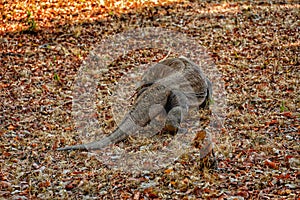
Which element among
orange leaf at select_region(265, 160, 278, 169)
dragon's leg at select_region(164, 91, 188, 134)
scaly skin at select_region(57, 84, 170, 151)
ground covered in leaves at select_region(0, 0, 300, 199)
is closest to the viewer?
ground covered in leaves at select_region(0, 0, 300, 199)

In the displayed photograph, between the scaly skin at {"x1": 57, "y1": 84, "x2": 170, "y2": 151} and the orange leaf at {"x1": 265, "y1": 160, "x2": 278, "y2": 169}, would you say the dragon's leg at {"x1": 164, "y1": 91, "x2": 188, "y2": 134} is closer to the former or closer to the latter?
the scaly skin at {"x1": 57, "y1": 84, "x2": 170, "y2": 151}

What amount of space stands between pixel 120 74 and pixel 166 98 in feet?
5.69

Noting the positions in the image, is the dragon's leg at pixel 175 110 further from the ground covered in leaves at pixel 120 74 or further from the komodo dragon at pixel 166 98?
the ground covered in leaves at pixel 120 74

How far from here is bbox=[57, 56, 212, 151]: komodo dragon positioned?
482 cm

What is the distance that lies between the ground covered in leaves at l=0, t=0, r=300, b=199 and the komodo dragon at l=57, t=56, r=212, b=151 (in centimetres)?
37

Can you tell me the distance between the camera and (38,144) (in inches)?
194

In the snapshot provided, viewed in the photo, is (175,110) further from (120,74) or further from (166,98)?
(120,74)

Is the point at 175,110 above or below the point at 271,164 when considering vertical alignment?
above

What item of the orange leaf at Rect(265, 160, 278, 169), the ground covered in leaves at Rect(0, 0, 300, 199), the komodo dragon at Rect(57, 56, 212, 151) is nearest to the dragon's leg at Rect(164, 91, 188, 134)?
the komodo dragon at Rect(57, 56, 212, 151)

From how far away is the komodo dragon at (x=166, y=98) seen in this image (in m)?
4.82

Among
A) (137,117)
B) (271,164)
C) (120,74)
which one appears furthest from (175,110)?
(120,74)

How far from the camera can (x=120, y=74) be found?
262 inches

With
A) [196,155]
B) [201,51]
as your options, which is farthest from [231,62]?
[196,155]

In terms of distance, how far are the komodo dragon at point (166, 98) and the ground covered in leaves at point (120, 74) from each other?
372 millimetres
